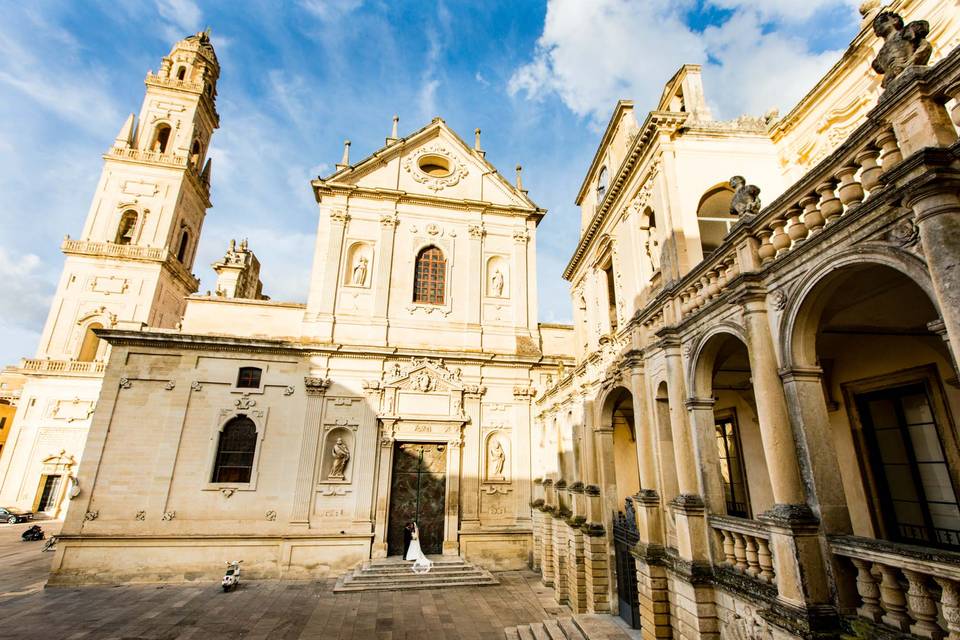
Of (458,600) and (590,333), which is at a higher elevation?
(590,333)

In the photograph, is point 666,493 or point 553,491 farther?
point 553,491

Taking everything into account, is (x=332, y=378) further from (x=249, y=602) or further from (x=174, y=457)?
(x=249, y=602)

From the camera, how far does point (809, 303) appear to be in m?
4.98

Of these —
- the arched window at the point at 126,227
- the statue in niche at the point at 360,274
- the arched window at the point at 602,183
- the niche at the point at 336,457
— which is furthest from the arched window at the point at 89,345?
the arched window at the point at 602,183

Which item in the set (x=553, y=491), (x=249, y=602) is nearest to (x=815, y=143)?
(x=553, y=491)

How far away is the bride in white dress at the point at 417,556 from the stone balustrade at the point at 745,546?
1027 cm

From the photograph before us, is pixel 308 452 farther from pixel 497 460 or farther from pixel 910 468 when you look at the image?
pixel 910 468

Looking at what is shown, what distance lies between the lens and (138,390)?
50.7 ft

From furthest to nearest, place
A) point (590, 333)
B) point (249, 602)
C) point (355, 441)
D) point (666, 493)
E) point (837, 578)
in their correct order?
point (355, 441)
point (590, 333)
point (249, 602)
point (666, 493)
point (837, 578)

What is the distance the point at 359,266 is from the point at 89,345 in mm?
20437

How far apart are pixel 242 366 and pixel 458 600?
34.5 ft

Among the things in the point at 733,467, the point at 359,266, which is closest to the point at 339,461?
the point at 359,266

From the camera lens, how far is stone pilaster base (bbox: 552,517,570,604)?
11750mm

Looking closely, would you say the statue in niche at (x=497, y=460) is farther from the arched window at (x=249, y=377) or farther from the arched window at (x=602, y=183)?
the arched window at (x=602, y=183)
